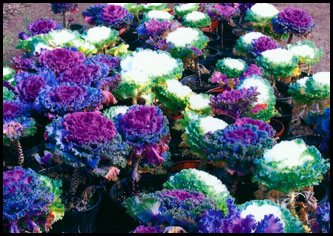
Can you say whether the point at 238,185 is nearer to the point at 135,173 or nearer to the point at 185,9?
the point at 135,173

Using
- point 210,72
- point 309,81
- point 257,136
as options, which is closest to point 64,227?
point 257,136

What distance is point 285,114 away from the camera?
403 cm

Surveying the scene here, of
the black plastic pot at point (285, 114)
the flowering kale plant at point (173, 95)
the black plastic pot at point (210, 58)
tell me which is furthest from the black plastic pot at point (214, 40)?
the flowering kale plant at point (173, 95)

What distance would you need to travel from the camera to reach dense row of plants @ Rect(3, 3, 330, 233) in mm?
2127

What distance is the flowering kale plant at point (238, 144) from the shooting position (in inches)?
100

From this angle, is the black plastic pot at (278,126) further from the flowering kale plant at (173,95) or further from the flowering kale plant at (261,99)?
the flowering kale plant at (173,95)

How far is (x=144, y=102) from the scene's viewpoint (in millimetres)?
3592

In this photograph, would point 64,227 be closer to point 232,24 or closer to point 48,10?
point 232,24

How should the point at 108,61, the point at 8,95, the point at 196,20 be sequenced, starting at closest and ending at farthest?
the point at 8,95
the point at 108,61
the point at 196,20

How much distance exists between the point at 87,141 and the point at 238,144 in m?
0.73

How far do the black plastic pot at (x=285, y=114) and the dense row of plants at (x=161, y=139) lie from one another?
1 cm

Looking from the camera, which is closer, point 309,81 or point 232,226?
point 232,226

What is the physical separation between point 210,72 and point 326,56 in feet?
5.57

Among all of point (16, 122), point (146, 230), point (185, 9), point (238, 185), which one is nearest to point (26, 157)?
point (16, 122)
